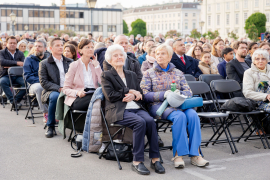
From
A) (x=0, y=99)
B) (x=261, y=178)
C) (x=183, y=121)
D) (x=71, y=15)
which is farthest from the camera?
(x=71, y=15)

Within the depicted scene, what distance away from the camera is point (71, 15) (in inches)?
3098

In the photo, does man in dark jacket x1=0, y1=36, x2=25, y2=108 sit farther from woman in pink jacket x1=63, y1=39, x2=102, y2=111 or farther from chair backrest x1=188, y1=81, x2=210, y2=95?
chair backrest x1=188, y1=81, x2=210, y2=95

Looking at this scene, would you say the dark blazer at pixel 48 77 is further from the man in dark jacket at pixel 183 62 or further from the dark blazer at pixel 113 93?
the man in dark jacket at pixel 183 62

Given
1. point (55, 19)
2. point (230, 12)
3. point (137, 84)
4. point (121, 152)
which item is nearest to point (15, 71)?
point (137, 84)

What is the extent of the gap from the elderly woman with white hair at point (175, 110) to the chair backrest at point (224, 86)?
4.63 feet

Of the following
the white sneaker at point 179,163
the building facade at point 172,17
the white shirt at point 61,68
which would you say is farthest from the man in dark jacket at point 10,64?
the building facade at point 172,17

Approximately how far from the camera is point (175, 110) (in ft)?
16.9

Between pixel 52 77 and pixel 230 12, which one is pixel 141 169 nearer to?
pixel 52 77

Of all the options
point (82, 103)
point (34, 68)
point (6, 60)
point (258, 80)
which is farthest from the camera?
point (6, 60)

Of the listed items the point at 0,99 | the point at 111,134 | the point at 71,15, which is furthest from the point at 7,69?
the point at 71,15

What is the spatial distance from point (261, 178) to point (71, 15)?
255ft

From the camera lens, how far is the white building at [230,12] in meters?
82.1

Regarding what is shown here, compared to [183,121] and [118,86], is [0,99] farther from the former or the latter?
[183,121]

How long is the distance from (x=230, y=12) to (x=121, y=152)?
89.9 metres
